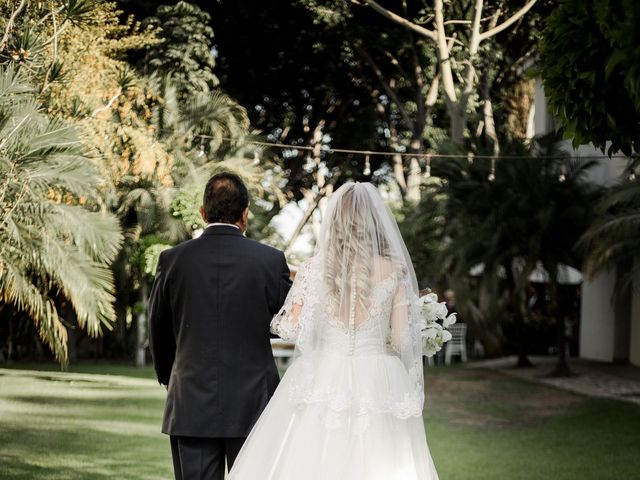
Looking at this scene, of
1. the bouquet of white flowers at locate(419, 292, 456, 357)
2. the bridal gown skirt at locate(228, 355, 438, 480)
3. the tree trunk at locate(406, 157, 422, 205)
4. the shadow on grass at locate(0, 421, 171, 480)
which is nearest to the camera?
the bridal gown skirt at locate(228, 355, 438, 480)

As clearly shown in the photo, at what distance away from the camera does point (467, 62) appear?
81.9 ft

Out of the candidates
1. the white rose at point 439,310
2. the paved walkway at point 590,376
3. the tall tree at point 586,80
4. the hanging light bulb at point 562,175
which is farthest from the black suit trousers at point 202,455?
the hanging light bulb at point 562,175

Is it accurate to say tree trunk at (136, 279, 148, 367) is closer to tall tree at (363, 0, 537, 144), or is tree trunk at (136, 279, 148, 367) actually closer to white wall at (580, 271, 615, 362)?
tall tree at (363, 0, 537, 144)

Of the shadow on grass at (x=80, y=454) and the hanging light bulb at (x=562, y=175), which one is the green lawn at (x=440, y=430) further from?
the hanging light bulb at (x=562, y=175)

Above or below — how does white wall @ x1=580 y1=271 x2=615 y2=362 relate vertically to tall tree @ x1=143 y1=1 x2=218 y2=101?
below

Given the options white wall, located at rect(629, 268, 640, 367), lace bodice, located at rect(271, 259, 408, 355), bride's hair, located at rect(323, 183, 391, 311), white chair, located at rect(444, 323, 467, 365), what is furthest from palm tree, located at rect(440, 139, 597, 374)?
lace bodice, located at rect(271, 259, 408, 355)

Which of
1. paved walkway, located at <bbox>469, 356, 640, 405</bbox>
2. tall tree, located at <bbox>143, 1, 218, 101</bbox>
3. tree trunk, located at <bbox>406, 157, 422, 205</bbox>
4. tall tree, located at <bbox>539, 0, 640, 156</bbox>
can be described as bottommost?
paved walkway, located at <bbox>469, 356, 640, 405</bbox>

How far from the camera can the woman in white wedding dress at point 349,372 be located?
5.19m

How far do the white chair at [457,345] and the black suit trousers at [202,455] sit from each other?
24030 millimetres

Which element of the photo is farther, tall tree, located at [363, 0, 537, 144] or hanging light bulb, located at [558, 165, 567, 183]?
tall tree, located at [363, 0, 537, 144]

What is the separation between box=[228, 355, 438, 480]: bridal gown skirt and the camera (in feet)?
16.9

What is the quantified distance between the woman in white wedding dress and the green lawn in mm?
5177

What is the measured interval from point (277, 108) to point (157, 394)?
1519cm

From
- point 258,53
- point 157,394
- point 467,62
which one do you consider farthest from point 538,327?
point 157,394
